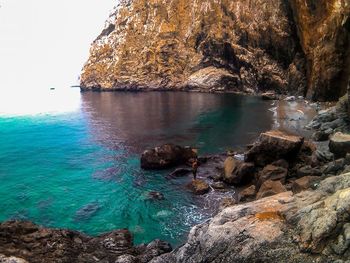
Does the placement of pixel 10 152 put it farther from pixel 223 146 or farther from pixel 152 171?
pixel 223 146

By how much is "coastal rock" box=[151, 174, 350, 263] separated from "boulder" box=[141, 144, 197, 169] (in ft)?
88.1

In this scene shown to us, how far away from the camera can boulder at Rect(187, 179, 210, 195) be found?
3628cm

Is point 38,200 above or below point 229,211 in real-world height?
below

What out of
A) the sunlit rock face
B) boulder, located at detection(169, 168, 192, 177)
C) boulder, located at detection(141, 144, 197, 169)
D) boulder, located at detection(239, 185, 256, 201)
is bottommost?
boulder, located at detection(169, 168, 192, 177)

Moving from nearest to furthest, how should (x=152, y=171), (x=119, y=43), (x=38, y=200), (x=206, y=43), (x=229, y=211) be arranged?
(x=229, y=211) → (x=38, y=200) → (x=152, y=171) → (x=206, y=43) → (x=119, y=43)

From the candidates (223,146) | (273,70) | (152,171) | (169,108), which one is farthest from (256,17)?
(152,171)

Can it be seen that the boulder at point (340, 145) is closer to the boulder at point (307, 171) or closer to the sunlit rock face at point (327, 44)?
the boulder at point (307, 171)

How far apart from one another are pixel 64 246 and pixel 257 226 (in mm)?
12976

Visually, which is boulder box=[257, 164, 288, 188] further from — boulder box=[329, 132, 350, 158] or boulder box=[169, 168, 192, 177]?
boulder box=[169, 168, 192, 177]

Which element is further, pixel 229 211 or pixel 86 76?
pixel 86 76

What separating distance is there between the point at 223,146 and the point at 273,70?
80231 mm

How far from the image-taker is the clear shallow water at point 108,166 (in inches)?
1265

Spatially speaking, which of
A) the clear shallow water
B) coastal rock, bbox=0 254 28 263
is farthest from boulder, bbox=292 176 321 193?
coastal rock, bbox=0 254 28 263

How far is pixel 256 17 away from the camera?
135750 mm
